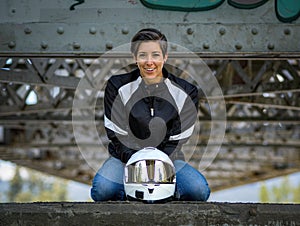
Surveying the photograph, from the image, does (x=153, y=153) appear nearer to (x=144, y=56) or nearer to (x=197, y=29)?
(x=144, y=56)

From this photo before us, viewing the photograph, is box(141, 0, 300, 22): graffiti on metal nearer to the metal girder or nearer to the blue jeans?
the metal girder

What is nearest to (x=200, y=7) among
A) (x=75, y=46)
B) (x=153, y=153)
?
(x=75, y=46)

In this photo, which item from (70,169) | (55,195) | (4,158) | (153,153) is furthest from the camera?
(55,195)

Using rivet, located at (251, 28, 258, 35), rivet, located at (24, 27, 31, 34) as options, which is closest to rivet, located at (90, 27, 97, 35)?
rivet, located at (24, 27, 31, 34)

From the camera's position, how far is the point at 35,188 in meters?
80.2

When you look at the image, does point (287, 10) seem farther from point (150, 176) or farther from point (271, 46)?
point (150, 176)

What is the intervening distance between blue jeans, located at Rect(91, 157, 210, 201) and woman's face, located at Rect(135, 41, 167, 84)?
725 mm

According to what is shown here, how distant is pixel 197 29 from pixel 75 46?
3.80 ft

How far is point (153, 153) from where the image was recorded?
5.57 m

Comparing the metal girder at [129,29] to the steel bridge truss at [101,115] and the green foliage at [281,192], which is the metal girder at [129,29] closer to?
the steel bridge truss at [101,115]

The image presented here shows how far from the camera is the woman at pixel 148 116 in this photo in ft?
19.0

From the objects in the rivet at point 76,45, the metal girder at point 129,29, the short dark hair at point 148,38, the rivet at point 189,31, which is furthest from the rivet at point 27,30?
the short dark hair at point 148,38

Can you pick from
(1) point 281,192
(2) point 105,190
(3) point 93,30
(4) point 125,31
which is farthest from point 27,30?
(1) point 281,192

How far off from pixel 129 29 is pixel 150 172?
1941 millimetres
